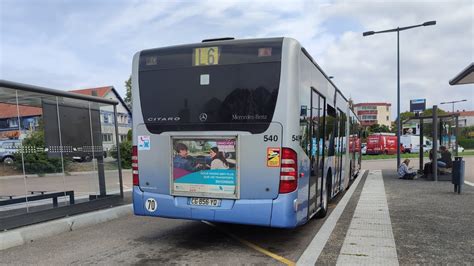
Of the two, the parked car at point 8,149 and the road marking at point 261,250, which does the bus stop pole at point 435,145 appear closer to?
the road marking at point 261,250

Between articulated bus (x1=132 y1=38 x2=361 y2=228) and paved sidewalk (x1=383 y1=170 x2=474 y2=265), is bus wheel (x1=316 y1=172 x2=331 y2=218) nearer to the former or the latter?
paved sidewalk (x1=383 y1=170 x2=474 y2=265)

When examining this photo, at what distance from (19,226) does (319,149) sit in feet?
18.9

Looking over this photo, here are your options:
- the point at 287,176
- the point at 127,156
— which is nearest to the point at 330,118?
the point at 287,176

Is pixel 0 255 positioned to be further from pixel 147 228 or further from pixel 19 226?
pixel 147 228

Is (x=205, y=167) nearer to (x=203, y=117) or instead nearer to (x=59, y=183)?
(x=203, y=117)

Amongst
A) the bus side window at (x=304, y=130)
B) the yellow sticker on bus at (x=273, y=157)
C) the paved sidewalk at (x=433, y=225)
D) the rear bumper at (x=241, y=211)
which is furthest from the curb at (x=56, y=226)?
the paved sidewalk at (x=433, y=225)

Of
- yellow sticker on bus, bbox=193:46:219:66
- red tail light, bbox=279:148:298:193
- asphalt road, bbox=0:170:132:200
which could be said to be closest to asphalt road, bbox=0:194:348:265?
red tail light, bbox=279:148:298:193

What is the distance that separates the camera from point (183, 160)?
6.51 meters

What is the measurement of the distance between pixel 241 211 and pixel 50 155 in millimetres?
4919

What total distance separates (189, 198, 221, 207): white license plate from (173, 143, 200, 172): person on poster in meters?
→ 0.47

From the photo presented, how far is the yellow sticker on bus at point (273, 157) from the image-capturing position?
19.5 ft

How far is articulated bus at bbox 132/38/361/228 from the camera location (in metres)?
5.98

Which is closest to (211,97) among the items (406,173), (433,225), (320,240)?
(320,240)

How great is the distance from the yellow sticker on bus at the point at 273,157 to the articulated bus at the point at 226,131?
15 millimetres
